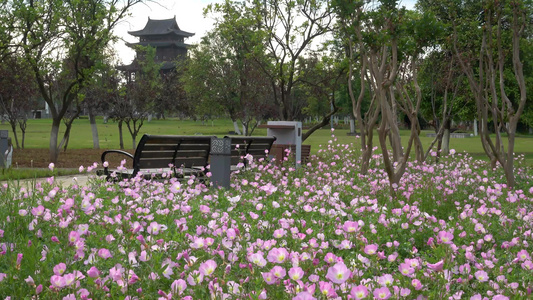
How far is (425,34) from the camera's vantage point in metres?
9.28

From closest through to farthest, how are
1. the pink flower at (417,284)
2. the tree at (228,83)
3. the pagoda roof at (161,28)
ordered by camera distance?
the pink flower at (417,284) < the tree at (228,83) < the pagoda roof at (161,28)

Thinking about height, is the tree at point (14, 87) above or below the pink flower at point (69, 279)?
above

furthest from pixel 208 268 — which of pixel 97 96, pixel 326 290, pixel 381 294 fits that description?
pixel 97 96

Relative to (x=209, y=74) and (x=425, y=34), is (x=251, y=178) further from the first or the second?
(x=209, y=74)

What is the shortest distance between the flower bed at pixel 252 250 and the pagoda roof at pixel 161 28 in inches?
3722

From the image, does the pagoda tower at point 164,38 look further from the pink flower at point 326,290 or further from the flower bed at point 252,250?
the pink flower at point 326,290

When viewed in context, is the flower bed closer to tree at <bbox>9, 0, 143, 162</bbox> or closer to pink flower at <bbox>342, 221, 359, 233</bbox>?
pink flower at <bbox>342, 221, 359, 233</bbox>

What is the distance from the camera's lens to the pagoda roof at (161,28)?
99.1 meters

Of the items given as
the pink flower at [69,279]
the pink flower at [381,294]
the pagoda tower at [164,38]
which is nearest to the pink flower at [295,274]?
the pink flower at [381,294]

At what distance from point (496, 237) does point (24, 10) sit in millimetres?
13531

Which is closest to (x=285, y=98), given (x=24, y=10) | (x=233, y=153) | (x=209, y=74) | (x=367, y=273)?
(x=24, y=10)

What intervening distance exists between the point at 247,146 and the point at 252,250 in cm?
655

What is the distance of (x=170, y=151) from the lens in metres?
8.68

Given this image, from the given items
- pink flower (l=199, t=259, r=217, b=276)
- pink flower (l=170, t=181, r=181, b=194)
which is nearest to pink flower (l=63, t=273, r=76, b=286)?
pink flower (l=199, t=259, r=217, b=276)
